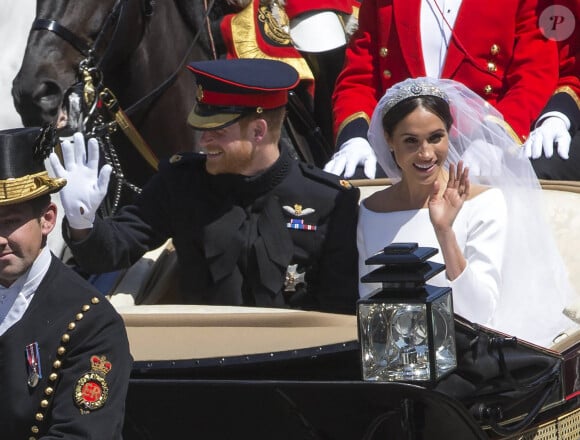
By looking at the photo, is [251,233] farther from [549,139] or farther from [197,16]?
[197,16]

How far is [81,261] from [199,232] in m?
0.33

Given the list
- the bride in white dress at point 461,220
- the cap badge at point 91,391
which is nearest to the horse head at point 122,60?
the bride in white dress at point 461,220

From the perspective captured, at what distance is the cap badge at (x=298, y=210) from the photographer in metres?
4.54

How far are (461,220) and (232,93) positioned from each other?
0.71m

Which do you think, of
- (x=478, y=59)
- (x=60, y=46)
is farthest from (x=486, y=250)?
(x=60, y=46)

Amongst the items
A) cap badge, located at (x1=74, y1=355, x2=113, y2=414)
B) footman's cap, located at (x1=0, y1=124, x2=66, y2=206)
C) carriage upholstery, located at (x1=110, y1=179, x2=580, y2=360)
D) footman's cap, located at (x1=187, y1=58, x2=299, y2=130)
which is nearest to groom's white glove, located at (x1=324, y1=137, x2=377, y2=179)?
footman's cap, located at (x1=187, y1=58, x2=299, y2=130)

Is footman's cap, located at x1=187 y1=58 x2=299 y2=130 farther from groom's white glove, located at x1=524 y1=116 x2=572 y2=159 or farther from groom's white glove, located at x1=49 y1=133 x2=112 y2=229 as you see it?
groom's white glove, located at x1=524 y1=116 x2=572 y2=159

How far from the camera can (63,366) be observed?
128 inches

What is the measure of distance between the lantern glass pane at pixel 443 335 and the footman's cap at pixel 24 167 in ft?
2.79

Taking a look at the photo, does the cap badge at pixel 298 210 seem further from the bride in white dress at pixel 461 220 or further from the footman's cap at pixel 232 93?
the footman's cap at pixel 232 93

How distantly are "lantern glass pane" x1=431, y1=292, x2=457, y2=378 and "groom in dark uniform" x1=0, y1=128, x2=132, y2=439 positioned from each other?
698 mm

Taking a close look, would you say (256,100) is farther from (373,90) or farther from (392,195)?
(373,90)

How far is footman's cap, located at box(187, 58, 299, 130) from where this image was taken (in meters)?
4.48

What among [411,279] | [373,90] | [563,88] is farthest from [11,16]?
[411,279]
